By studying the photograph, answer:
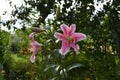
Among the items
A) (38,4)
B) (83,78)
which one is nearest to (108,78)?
(83,78)

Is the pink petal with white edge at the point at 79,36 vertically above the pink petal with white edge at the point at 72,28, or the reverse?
the pink petal with white edge at the point at 72,28

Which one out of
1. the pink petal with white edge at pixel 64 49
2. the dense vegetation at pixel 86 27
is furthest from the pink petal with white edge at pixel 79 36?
the dense vegetation at pixel 86 27

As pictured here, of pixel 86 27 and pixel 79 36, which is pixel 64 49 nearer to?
pixel 79 36

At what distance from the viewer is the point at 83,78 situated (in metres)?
5.63

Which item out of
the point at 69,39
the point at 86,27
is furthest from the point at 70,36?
the point at 86,27

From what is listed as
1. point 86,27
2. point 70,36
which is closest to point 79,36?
point 70,36

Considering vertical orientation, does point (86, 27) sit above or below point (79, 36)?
below

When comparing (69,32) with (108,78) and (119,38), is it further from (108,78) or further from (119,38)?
(119,38)

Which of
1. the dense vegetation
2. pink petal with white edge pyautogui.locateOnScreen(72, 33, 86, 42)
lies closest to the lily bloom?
pink petal with white edge pyautogui.locateOnScreen(72, 33, 86, 42)

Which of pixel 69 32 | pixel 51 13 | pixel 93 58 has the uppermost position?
pixel 69 32

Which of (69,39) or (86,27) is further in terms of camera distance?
(86,27)

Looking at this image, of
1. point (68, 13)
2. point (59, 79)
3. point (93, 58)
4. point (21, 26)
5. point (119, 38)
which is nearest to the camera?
point (59, 79)

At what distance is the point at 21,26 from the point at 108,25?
1.53 m

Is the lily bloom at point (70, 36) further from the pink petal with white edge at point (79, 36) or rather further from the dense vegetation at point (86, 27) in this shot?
the dense vegetation at point (86, 27)
